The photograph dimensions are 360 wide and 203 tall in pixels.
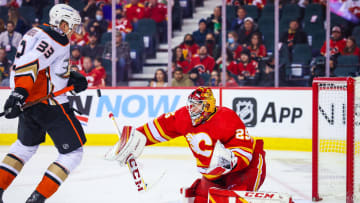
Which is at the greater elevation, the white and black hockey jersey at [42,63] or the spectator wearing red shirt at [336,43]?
the spectator wearing red shirt at [336,43]

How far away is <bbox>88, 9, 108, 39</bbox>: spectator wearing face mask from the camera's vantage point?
23.4 ft

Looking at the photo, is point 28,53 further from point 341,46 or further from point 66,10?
point 341,46

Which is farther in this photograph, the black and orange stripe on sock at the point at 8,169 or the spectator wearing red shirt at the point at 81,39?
the spectator wearing red shirt at the point at 81,39

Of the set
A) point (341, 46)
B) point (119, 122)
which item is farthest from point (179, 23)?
point (341, 46)

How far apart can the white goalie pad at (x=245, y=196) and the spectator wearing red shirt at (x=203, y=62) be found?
13.8 ft

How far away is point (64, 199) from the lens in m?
3.81

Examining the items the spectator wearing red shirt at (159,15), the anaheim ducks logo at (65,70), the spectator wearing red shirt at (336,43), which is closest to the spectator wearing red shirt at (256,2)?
the spectator wearing red shirt at (336,43)

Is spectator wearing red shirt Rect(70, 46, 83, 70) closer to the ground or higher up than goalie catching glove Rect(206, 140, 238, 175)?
higher up

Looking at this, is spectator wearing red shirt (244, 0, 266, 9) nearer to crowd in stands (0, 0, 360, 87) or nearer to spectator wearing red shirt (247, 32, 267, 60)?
crowd in stands (0, 0, 360, 87)

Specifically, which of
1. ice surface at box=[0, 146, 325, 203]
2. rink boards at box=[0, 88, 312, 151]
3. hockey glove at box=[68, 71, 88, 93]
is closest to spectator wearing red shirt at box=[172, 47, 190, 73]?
rink boards at box=[0, 88, 312, 151]

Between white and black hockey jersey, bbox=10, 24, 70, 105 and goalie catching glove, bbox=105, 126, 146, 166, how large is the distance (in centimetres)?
57

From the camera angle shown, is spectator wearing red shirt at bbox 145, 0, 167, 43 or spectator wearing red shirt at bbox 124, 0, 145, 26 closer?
spectator wearing red shirt at bbox 145, 0, 167, 43

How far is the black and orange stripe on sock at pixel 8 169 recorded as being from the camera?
10.1ft

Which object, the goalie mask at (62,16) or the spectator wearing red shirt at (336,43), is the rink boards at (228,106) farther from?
the goalie mask at (62,16)
